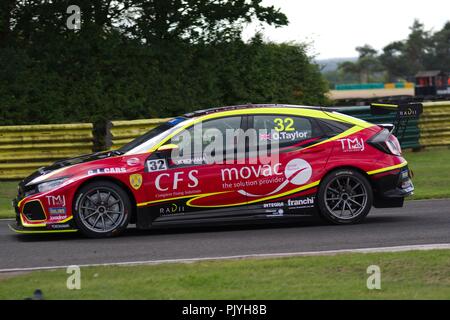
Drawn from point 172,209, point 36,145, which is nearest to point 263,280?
point 172,209

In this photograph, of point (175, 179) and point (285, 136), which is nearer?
point (175, 179)

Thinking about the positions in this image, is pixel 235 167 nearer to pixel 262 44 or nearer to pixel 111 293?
pixel 111 293

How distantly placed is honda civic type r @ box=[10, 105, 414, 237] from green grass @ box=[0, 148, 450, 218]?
2929 millimetres

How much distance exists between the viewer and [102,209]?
10469 millimetres

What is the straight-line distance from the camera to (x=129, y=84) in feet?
69.4

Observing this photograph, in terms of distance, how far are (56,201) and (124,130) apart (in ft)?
27.2

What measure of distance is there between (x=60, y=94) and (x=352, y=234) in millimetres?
11580

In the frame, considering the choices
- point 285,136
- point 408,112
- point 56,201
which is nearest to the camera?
point 56,201

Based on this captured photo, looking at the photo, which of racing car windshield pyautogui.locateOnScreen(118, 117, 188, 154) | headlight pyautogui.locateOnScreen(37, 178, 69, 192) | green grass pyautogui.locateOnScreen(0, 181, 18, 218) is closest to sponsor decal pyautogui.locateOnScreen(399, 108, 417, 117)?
racing car windshield pyautogui.locateOnScreen(118, 117, 188, 154)

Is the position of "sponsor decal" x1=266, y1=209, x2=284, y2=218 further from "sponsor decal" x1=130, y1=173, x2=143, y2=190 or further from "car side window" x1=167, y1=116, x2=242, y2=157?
"sponsor decal" x1=130, y1=173, x2=143, y2=190

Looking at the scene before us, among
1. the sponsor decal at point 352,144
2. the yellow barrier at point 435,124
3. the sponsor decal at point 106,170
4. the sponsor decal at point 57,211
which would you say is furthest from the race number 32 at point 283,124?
the yellow barrier at point 435,124

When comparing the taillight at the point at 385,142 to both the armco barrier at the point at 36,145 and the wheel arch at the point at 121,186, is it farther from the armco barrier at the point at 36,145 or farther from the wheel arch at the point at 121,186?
the armco barrier at the point at 36,145

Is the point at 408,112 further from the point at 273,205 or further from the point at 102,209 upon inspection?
the point at 102,209
